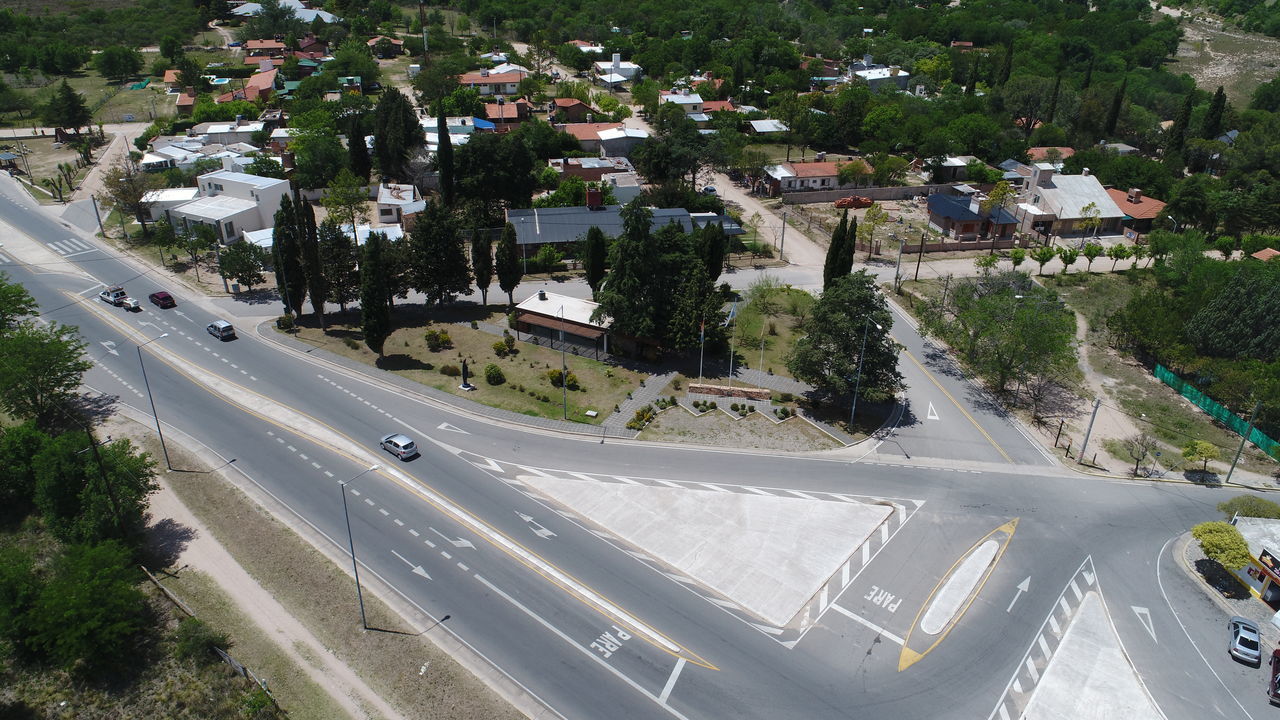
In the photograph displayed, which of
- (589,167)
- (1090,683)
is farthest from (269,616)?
(589,167)

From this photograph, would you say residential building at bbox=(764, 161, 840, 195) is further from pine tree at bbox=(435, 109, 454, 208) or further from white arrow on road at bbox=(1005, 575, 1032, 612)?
white arrow on road at bbox=(1005, 575, 1032, 612)

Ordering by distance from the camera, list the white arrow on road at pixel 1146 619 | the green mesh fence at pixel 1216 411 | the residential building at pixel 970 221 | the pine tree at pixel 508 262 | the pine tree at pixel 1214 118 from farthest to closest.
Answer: the pine tree at pixel 1214 118 < the residential building at pixel 970 221 < the pine tree at pixel 508 262 < the green mesh fence at pixel 1216 411 < the white arrow on road at pixel 1146 619

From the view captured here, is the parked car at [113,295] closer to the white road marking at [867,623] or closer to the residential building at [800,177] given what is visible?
the white road marking at [867,623]

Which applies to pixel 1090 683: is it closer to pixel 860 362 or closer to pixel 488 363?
pixel 860 362

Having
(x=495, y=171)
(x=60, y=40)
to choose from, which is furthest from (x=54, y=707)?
(x=60, y=40)

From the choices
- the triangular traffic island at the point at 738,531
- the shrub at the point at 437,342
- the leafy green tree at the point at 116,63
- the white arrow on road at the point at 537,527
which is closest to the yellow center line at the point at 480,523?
the white arrow on road at the point at 537,527

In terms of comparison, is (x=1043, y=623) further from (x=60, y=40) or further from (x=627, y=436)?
(x=60, y=40)

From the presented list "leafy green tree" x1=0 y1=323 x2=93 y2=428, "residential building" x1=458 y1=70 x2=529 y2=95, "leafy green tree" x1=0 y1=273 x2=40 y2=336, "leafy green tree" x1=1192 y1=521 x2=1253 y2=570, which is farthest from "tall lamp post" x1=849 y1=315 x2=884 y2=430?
"residential building" x1=458 y1=70 x2=529 y2=95

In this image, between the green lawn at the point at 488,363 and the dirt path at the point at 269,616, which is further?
the green lawn at the point at 488,363
